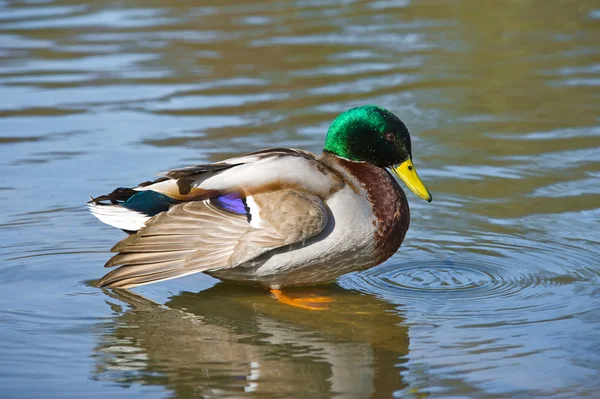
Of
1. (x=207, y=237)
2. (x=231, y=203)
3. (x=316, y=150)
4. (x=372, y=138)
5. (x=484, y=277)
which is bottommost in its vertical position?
(x=484, y=277)

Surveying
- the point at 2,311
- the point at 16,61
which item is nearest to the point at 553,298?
the point at 2,311

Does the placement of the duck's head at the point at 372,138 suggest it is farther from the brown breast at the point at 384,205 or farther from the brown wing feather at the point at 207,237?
the brown wing feather at the point at 207,237

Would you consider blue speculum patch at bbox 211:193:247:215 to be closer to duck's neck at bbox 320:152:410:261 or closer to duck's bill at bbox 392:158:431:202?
duck's neck at bbox 320:152:410:261

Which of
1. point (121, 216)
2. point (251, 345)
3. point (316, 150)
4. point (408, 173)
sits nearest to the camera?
point (251, 345)

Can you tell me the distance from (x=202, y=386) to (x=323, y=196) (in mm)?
1173

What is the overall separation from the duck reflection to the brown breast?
0.29 metres

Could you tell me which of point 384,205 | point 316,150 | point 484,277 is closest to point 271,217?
point 384,205

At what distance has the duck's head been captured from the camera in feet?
16.5

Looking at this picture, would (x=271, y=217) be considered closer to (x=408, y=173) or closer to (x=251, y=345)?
(x=251, y=345)

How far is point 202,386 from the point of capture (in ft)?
13.1

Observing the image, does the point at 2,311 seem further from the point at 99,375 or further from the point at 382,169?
the point at 382,169

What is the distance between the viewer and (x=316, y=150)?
7258 mm

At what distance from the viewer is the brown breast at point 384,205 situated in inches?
191

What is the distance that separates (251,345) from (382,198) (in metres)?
0.95
